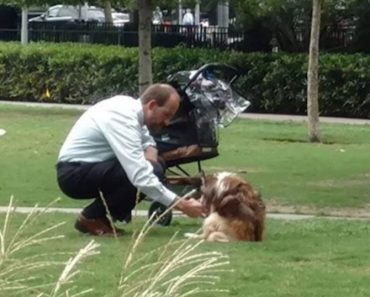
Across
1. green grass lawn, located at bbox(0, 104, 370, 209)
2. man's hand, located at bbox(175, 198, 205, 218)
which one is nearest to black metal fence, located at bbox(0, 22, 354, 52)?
green grass lawn, located at bbox(0, 104, 370, 209)

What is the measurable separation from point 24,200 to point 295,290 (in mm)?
5415

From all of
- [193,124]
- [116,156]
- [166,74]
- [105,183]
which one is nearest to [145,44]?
[166,74]

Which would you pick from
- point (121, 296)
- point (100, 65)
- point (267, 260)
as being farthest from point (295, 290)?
point (100, 65)

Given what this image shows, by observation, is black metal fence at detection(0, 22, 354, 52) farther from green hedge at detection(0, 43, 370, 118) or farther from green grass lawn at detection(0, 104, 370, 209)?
green grass lawn at detection(0, 104, 370, 209)

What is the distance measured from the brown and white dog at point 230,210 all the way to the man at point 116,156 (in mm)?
283

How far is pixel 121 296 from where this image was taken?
3.71 meters

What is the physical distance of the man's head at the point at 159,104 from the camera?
28.0ft

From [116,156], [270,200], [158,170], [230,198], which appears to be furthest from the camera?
[270,200]

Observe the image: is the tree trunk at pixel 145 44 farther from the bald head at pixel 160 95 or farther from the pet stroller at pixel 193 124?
the bald head at pixel 160 95

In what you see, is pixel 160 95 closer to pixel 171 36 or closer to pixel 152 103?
pixel 152 103

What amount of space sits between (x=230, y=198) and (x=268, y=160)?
26.1 ft

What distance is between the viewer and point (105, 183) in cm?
884

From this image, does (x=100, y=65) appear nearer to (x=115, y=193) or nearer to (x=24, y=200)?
(x=24, y=200)

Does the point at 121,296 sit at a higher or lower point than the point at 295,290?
higher
